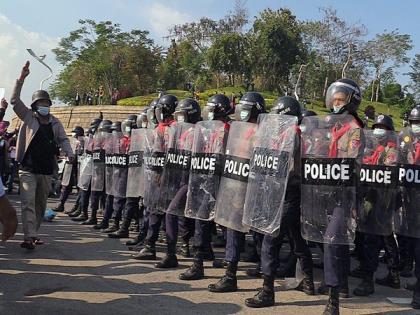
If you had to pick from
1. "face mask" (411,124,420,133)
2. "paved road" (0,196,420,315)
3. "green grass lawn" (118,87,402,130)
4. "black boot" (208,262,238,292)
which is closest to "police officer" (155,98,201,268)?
"paved road" (0,196,420,315)

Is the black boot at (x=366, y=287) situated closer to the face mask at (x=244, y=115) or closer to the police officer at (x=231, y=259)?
the police officer at (x=231, y=259)

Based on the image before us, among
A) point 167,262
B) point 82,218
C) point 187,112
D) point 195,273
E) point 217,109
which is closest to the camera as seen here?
point 195,273

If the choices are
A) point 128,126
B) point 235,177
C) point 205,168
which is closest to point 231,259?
point 235,177

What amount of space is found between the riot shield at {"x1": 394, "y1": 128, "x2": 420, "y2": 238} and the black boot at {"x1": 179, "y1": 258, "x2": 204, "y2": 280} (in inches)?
86.6

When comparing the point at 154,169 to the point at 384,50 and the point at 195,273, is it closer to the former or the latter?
the point at 195,273

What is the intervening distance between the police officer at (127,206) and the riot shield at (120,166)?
0.06 metres

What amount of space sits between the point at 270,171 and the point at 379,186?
1.59m

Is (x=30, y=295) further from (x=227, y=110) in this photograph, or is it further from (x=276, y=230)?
(x=227, y=110)

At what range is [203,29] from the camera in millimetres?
47344

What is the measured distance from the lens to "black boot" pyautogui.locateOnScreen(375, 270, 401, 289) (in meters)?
6.28

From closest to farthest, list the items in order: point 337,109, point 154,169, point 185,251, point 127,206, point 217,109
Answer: point 337,109 < point 217,109 < point 154,169 < point 185,251 < point 127,206

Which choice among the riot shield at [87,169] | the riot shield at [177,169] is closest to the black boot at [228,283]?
the riot shield at [177,169]

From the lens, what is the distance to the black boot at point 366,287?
5.65 m

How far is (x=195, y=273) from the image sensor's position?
5.95 m
